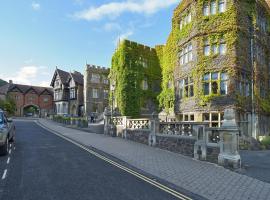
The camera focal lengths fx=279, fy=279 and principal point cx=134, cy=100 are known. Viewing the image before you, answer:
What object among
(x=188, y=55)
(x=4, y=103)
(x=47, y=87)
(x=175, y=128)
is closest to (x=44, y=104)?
(x=47, y=87)

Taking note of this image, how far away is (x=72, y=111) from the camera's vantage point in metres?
65.9

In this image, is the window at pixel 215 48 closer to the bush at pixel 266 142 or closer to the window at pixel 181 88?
the window at pixel 181 88

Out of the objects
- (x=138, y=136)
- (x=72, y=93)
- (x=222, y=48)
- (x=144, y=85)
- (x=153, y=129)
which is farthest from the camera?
(x=72, y=93)

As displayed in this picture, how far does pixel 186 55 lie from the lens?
965 inches

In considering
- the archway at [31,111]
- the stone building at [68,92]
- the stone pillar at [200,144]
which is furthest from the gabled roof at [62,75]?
the stone pillar at [200,144]

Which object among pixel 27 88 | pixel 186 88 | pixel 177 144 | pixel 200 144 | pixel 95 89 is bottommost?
pixel 177 144

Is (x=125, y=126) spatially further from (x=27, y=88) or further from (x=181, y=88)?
(x=27, y=88)

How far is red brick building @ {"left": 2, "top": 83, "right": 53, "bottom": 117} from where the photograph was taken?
78.5 metres

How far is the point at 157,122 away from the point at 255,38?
1195 cm

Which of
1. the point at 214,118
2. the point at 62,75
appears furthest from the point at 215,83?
the point at 62,75

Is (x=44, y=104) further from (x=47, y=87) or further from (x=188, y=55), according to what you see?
(x=188, y=55)

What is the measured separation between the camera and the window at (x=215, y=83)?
21.4 meters

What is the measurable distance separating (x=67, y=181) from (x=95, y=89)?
164ft

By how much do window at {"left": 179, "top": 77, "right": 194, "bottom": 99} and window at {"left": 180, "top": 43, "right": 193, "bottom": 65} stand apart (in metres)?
1.65
